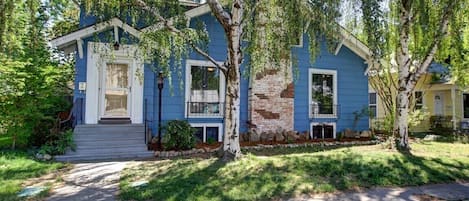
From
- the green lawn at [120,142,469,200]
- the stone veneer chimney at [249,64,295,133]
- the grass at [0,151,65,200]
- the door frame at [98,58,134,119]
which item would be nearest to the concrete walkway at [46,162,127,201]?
the green lawn at [120,142,469,200]

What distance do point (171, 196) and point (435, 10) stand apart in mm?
8610

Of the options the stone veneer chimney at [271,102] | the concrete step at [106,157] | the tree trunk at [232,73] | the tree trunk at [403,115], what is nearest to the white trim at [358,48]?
the stone veneer chimney at [271,102]

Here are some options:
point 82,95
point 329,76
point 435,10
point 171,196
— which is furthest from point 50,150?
point 435,10

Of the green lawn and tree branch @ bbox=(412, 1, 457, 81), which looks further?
tree branch @ bbox=(412, 1, 457, 81)

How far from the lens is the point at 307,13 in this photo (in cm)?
735

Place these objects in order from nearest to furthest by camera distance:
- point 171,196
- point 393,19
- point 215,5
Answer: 1. point 171,196
2. point 215,5
3. point 393,19

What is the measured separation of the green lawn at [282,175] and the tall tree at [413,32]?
1.99 m

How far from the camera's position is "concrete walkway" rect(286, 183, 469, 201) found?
488 centimetres

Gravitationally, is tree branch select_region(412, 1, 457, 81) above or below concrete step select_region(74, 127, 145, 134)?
above

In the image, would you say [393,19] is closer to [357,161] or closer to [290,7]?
[290,7]

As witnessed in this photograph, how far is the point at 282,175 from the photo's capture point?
5.91 meters

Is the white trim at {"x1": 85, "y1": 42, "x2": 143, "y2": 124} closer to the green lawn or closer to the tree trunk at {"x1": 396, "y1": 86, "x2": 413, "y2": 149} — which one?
the green lawn

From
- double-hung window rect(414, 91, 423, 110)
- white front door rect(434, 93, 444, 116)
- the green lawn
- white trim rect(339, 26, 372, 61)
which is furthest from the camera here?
double-hung window rect(414, 91, 423, 110)

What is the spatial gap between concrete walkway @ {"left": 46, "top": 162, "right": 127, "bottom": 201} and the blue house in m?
2.49
